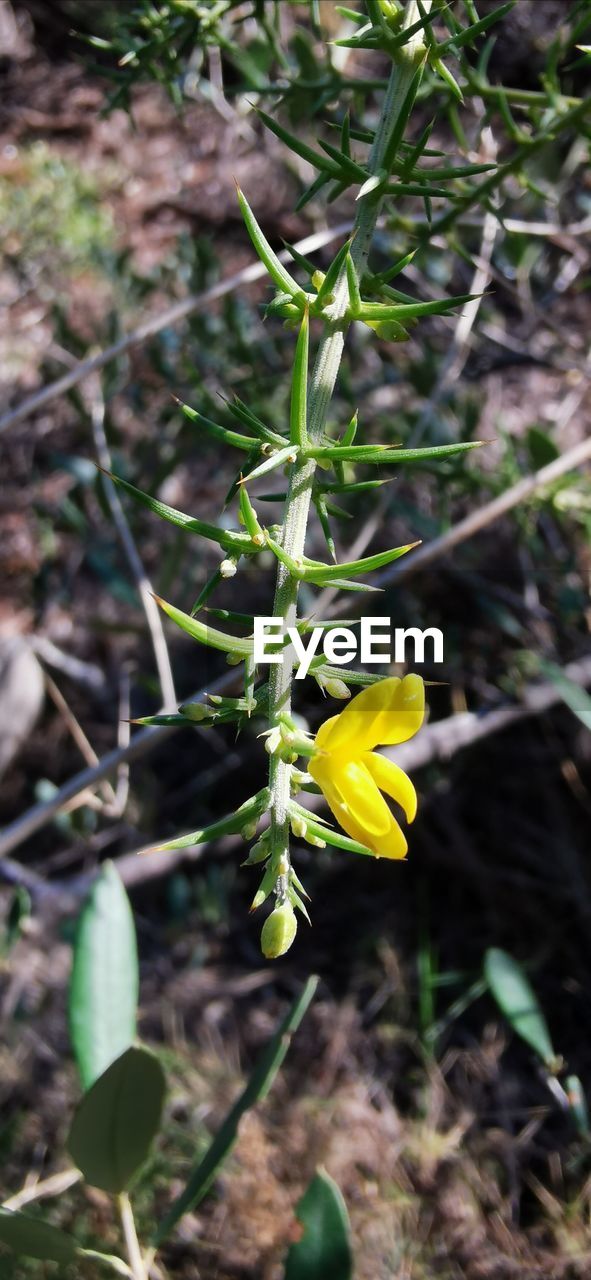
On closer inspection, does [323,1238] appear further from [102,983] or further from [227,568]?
[227,568]

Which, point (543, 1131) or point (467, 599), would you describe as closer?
point (543, 1131)

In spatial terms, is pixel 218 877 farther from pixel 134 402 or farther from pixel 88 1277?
pixel 134 402

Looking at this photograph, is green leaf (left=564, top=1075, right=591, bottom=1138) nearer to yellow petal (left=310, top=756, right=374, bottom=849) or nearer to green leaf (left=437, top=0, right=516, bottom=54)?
yellow petal (left=310, top=756, right=374, bottom=849)

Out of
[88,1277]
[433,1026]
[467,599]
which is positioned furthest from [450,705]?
[88,1277]

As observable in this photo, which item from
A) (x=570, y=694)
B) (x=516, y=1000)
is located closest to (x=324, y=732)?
(x=570, y=694)

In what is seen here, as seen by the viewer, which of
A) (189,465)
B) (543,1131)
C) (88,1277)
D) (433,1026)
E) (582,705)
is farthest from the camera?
(189,465)

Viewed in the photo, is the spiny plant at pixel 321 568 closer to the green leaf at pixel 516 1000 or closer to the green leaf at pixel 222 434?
the green leaf at pixel 222 434

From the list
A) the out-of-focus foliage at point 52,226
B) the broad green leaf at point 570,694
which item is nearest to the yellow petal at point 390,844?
the broad green leaf at point 570,694

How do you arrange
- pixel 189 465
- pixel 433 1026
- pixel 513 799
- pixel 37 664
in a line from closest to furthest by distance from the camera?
pixel 433 1026
pixel 513 799
pixel 37 664
pixel 189 465
